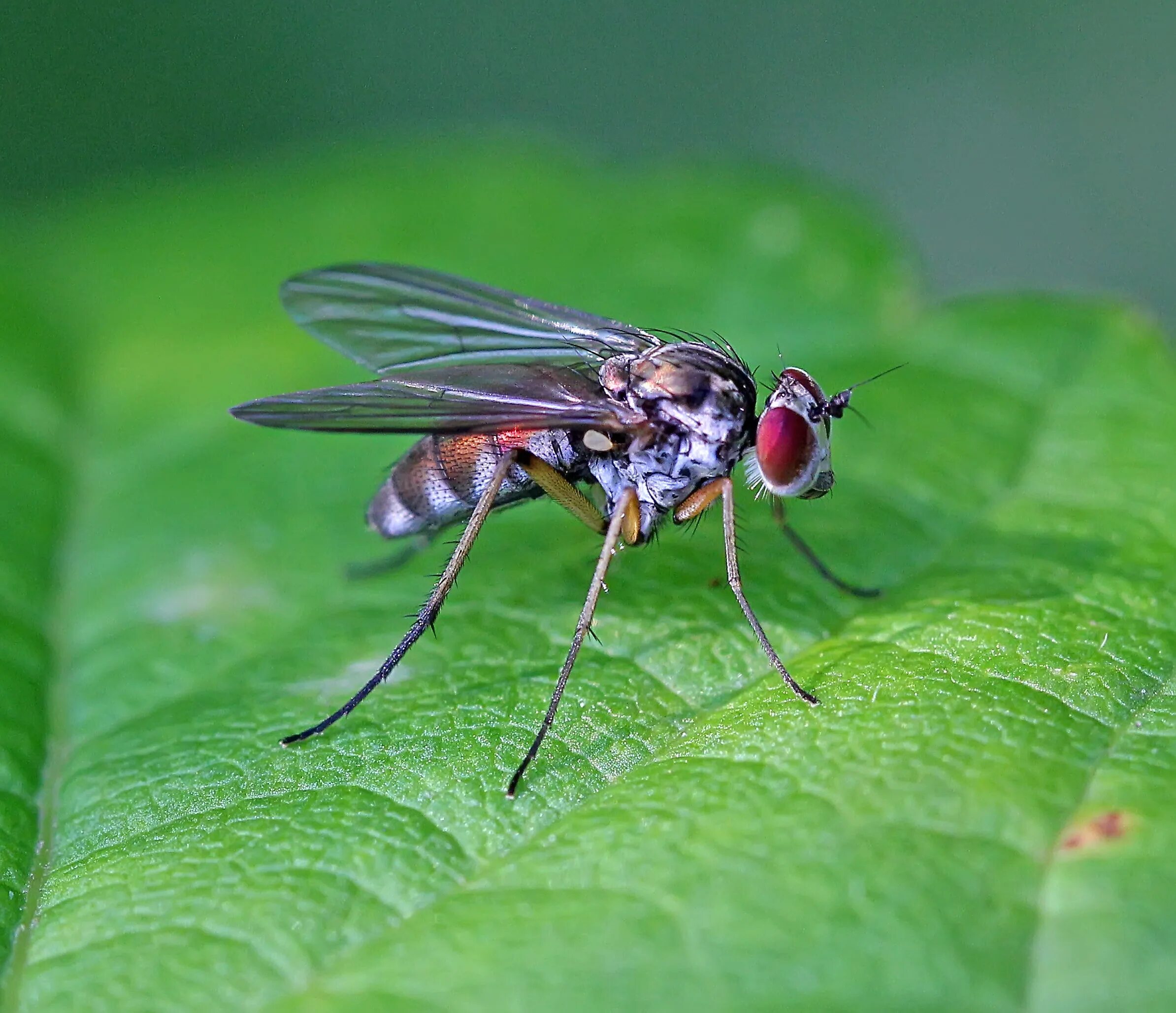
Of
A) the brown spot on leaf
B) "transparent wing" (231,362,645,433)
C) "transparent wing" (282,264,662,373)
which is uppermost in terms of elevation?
"transparent wing" (282,264,662,373)

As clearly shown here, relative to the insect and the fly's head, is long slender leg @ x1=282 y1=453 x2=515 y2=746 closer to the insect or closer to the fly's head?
the insect

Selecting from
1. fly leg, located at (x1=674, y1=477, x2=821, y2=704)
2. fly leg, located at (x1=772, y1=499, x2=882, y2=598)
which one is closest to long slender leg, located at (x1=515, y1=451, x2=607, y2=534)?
fly leg, located at (x1=674, y1=477, x2=821, y2=704)

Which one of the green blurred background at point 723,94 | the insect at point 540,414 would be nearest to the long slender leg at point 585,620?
the insect at point 540,414

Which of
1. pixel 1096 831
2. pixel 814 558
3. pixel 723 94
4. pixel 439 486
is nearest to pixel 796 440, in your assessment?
pixel 814 558

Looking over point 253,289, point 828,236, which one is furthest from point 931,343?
point 253,289

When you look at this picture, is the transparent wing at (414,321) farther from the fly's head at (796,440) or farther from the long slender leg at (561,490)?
the fly's head at (796,440)

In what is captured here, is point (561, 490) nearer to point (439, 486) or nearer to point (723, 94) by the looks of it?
point (439, 486)
